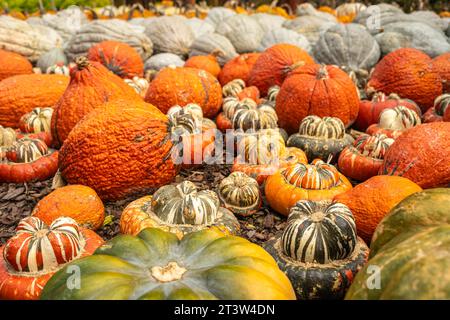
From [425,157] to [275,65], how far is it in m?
3.15

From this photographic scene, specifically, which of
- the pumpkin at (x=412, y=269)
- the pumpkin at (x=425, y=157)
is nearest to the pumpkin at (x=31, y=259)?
the pumpkin at (x=412, y=269)

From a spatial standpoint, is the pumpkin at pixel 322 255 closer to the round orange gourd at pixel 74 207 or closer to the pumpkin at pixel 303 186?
the pumpkin at pixel 303 186

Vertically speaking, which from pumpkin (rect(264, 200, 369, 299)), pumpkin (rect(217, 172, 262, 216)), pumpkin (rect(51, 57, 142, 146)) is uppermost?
pumpkin (rect(51, 57, 142, 146))

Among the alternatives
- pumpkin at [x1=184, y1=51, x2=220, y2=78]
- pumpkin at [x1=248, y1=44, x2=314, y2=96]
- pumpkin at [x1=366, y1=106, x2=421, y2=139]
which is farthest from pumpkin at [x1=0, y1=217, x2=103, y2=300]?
pumpkin at [x1=184, y1=51, x2=220, y2=78]

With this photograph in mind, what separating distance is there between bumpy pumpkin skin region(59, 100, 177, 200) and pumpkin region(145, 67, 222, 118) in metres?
1.39

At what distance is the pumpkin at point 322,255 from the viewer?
2.50 meters

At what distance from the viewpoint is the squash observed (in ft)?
9.39

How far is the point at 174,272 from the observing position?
1.80 metres

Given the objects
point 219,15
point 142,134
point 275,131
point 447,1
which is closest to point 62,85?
point 142,134

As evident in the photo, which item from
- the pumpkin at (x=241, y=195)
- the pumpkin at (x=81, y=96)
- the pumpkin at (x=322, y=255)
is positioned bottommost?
the pumpkin at (x=241, y=195)

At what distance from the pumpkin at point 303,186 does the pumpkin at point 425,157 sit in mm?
467

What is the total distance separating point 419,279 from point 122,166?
257 centimetres

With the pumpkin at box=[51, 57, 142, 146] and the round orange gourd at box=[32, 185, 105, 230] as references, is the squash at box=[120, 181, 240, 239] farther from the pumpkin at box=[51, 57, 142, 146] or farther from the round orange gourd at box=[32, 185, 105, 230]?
the pumpkin at box=[51, 57, 142, 146]

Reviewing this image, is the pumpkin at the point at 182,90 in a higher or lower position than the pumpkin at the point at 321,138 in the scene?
higher
